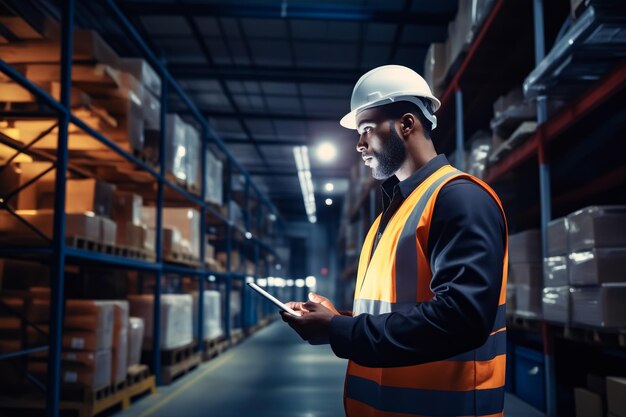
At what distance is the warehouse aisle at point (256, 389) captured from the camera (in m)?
5.64

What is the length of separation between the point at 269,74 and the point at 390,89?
9.85 meters

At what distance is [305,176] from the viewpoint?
21.7 metres

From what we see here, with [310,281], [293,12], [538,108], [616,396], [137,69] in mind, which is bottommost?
[616,396]

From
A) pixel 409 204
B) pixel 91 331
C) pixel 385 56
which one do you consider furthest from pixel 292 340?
pixel 409 204

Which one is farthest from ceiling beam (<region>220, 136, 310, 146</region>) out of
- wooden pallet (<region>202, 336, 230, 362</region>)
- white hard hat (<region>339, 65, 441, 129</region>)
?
white hard hat (<region>339, 65, 441, 129</region>)

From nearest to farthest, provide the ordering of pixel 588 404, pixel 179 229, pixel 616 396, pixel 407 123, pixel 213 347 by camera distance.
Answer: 1. pixel 407 123
2. pixel 616 396
3. pixel 588 404
4. pixel 179 229
5. pixel 213 347

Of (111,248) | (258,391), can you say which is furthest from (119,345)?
(258,391)

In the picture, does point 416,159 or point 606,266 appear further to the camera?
point 606,266

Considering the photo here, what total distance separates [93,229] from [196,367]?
4.47 meters

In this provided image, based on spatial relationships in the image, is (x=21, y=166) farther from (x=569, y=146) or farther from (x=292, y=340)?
(x=292, y=340)

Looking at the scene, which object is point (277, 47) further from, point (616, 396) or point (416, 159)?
point (416, 159)

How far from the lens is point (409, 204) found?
5.76 feet

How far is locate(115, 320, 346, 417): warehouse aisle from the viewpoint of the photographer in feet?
18.5

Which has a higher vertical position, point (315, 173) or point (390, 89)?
point (315, 173)
